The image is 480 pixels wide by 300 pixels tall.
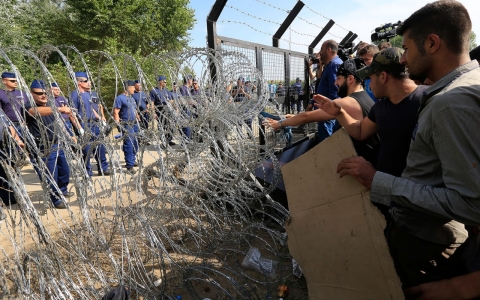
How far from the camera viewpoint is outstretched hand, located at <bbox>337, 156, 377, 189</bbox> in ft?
4.24

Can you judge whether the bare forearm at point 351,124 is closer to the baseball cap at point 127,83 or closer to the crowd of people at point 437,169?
the crowd of people at point 437,169

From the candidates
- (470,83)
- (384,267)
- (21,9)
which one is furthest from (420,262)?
(21,9)

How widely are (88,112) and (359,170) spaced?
5394 mm

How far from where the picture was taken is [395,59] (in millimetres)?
1683

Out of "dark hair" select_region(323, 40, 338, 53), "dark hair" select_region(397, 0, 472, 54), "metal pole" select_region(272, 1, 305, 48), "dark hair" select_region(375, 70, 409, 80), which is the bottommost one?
"dark hair" select_region(375, 70, 409, 80)

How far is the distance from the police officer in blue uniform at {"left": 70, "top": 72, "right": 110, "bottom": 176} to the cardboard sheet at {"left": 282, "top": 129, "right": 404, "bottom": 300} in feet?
4.20

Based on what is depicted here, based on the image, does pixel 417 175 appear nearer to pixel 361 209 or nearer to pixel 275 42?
pixel 361 209

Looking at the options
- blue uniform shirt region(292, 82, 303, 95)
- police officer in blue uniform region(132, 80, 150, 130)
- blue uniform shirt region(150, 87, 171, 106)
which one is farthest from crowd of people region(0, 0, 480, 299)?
blue uniform shirt region(292, 82, 303, 95)

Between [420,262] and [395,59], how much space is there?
44.0 inches

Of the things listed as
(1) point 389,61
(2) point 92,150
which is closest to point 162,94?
(2) point 92,150

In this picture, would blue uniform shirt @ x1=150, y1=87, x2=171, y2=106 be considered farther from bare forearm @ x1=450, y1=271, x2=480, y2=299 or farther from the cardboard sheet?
bare forearm @ x1=450, y1=271, x2=480, y2=299

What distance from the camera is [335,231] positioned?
1408 millimetres

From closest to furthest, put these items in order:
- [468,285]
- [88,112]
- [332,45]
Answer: [468,285] → [332,45] → [88,112]

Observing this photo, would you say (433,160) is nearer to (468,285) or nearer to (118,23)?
(468,285)
